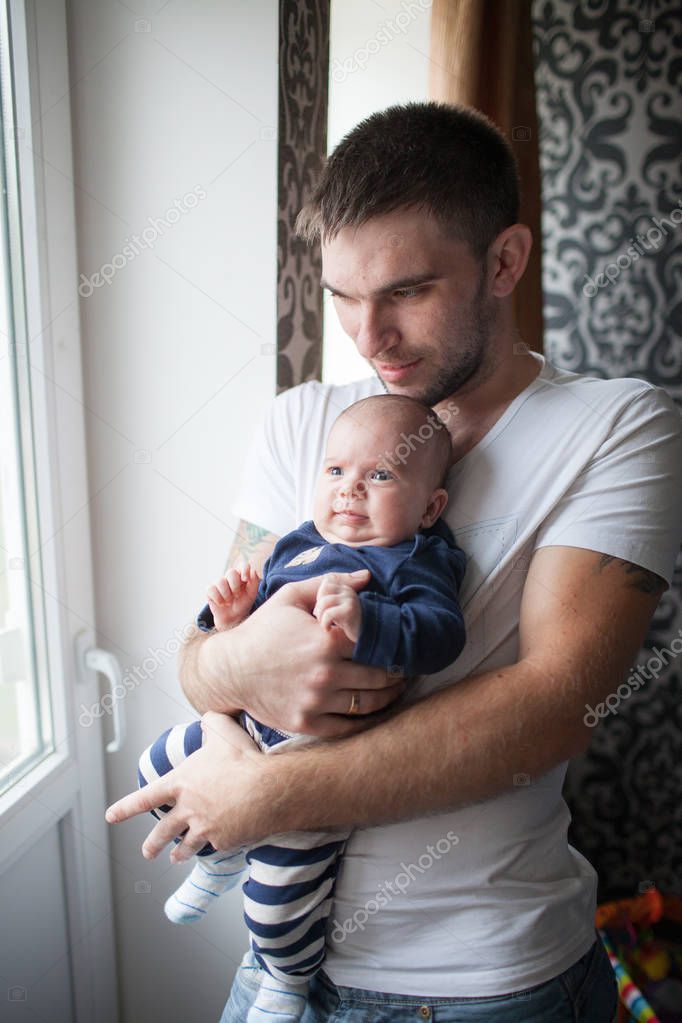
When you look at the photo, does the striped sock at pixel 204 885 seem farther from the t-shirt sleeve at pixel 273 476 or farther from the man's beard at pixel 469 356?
the man's beard at pixel 469 356

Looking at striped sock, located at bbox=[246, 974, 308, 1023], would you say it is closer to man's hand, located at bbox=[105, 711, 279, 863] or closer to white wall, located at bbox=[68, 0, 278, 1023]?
man's hand, located at bbox=[105, 711, 279, 863]

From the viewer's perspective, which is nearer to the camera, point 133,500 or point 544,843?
point 544,843

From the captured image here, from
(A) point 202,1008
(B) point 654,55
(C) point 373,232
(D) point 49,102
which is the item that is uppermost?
(B) point 654,55

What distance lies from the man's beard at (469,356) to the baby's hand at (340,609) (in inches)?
14.5

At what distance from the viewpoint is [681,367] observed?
1.81 m

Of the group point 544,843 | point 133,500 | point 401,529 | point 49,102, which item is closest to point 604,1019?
point 544,843

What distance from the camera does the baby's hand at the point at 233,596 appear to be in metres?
1.06

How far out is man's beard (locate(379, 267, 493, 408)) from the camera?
1107 mm

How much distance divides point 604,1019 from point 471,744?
50cm

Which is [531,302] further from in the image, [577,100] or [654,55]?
[654,55]

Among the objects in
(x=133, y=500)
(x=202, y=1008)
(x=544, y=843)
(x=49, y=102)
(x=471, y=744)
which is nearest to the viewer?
(x=471, y=744)

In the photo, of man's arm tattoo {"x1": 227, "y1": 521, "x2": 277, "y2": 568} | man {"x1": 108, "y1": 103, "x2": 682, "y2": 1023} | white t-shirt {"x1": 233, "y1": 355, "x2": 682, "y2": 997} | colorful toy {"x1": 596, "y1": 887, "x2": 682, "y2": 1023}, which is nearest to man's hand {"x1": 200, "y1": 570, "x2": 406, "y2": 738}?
man {"x1": 108, "y1": 103, "x2": 682, "y2": 1023}

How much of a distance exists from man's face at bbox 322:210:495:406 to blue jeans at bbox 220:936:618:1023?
78 centimetres

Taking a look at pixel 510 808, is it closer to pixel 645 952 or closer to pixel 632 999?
pixel 632 999
